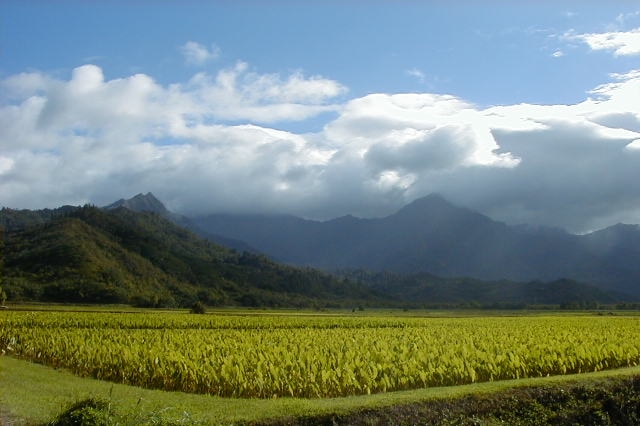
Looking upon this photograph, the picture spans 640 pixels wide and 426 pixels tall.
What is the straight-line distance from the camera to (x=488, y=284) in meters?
198

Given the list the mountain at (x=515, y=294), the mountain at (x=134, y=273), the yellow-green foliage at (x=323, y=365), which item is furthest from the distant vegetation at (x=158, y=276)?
the yellow-green foliage at (x=323, y=365)

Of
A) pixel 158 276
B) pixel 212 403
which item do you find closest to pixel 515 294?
pixel 158 276

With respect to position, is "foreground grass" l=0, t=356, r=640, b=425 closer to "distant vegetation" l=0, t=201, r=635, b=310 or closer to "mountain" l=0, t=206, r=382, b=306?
"distant vegetation" l=0, t=201, r=635, b=310

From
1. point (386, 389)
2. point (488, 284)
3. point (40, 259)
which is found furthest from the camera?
point (488, 284)

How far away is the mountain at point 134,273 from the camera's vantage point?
305 ft

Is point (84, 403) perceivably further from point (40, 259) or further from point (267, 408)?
point (40, 259)

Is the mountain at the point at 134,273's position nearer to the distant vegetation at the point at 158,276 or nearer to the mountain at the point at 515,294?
the distant vegetation at the point at 158,276

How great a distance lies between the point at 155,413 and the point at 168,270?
12083 centimetres

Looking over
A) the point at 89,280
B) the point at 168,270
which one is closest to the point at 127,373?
the point at 89,280

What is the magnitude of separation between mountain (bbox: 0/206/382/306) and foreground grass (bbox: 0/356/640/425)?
264 ft

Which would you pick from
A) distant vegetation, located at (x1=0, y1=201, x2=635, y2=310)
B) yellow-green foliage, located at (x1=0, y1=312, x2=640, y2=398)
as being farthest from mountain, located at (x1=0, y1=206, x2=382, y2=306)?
yellow-green foliage, located at (x1=0, y1=312, x2=640, y2=398)

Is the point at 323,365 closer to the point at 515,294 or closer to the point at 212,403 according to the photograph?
the point at 212,403

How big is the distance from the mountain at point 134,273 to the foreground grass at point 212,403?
80.3 meters

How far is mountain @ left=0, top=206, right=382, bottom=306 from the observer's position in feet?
305
